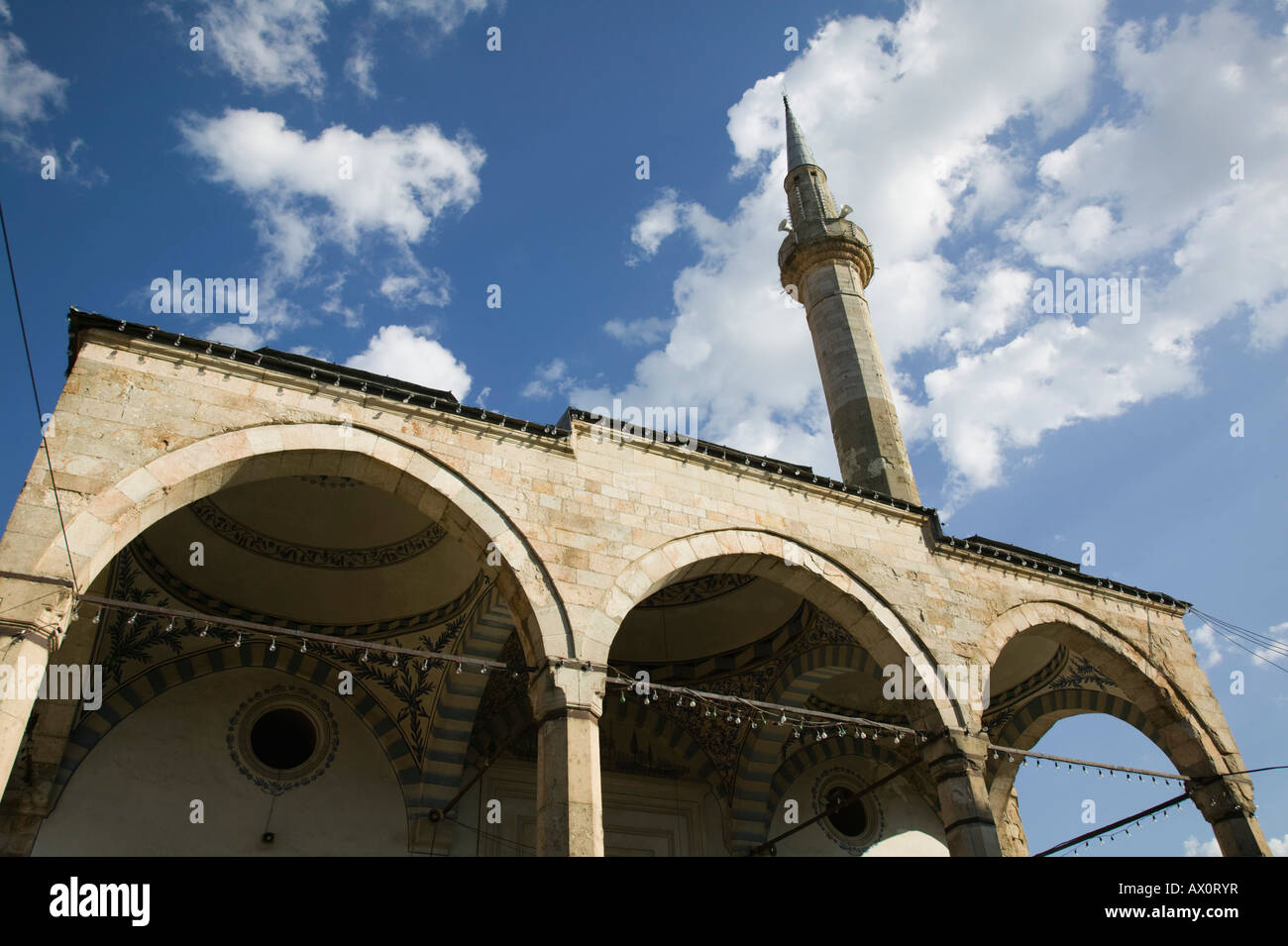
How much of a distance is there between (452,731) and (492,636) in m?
1.05

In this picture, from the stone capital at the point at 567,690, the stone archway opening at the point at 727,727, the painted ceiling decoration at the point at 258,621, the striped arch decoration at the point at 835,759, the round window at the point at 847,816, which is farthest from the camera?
the round window at the point at 847,816

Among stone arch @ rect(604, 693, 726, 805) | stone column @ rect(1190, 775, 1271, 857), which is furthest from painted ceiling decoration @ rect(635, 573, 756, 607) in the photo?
stone column @ rect(1190, 775, 1271, 857)

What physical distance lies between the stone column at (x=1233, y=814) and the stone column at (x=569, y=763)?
6.15 m

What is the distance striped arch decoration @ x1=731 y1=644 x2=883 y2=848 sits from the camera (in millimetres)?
9812

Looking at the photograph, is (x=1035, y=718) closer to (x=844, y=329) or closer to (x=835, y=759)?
(x=835, y=759)

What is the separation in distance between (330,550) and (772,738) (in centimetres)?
526

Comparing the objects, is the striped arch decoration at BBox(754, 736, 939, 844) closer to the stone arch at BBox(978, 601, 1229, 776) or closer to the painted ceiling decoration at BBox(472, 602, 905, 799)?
the painted ceiling decoration at BBox(472, 602, 905, 799)

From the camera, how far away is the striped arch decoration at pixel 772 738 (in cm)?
981

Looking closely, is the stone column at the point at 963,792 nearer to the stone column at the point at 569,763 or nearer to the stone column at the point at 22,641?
the stone column at the point at 569,763

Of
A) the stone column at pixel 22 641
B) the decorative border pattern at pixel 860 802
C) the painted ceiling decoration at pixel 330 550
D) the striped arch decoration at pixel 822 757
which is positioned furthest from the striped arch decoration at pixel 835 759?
the stone column at pixel 22 641
